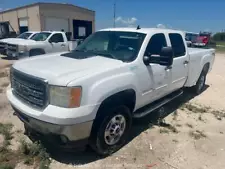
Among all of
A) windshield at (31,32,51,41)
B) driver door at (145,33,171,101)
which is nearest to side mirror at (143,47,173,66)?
driver door at (145,33,171,101)

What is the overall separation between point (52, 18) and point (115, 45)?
27241 mm

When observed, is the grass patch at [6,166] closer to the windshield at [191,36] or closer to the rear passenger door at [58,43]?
the rear passenger door at [58,43]

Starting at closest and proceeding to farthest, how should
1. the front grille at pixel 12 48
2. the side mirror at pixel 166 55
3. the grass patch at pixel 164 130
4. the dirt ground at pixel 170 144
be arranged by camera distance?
the dirt ground at pixel 170 144 → the side mirror at pixel 166 55 → the grass patch at pixel 164 130 → the front grille at pixel 12 48

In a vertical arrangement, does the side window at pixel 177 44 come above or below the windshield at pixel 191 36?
above

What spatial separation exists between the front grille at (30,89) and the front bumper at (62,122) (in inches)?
4.3

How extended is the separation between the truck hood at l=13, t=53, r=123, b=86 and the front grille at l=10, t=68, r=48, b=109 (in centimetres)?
8

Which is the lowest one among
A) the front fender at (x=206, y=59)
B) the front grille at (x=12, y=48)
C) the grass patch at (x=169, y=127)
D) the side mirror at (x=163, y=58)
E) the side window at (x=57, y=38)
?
the grass patch at (x=169, y=127)

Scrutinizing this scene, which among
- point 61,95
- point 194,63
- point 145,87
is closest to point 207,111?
point 194,63

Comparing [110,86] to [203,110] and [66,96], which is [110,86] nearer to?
[66,96]

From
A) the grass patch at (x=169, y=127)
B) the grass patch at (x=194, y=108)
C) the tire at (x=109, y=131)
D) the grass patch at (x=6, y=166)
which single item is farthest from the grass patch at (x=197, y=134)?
the grass patch at (x=6, y=166)

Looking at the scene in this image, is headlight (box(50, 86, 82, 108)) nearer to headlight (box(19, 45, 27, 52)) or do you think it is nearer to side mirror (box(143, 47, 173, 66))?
side mirror (box(143, 47, 173, 66))

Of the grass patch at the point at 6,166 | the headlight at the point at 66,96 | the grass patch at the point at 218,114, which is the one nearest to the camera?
the headlight at the point at 66,96

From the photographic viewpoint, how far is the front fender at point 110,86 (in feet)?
9.30

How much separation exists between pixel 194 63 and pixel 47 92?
14.0 feet
